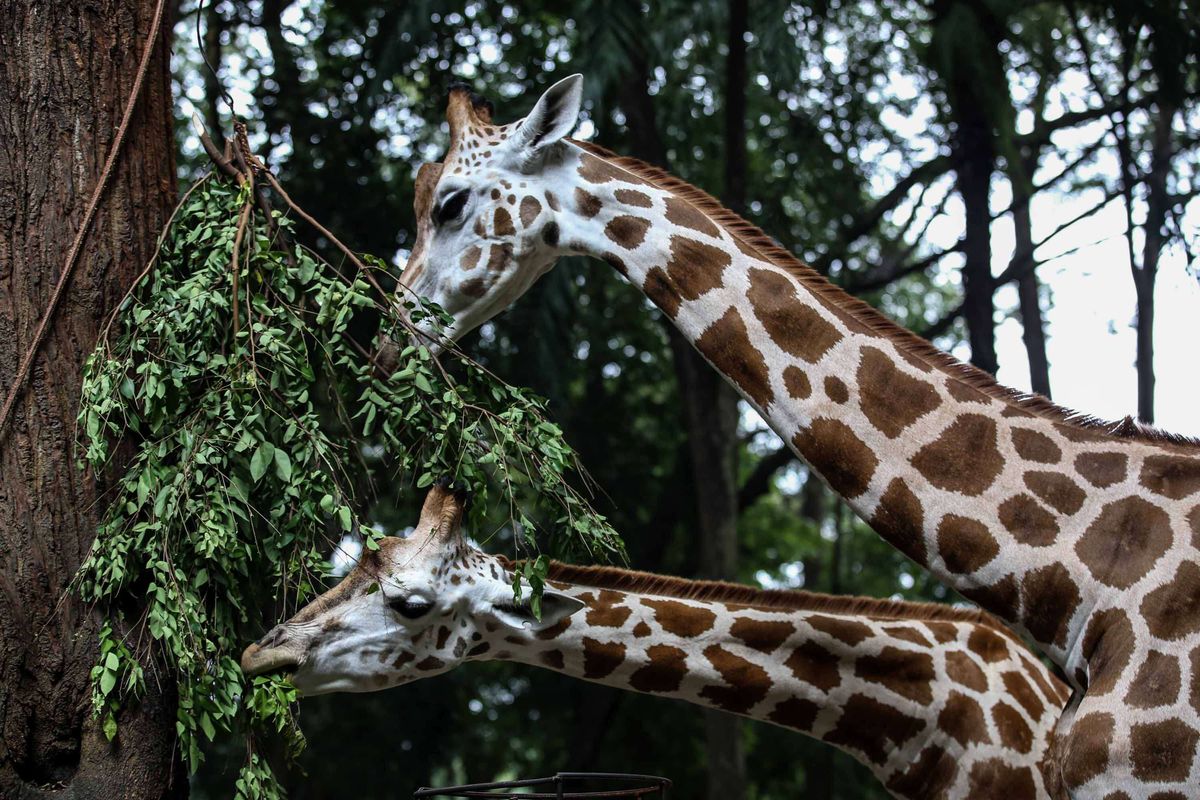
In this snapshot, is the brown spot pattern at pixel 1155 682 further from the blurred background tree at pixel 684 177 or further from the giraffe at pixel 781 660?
the blurred background tree at pixel 684 177

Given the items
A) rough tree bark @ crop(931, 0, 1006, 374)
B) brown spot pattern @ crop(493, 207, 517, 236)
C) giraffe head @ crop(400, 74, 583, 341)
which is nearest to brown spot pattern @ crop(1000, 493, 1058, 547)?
giraffe head @ crop(400, 74, 583, 341)

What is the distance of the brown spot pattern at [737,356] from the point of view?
4133 mm

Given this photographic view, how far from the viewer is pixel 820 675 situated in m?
4.67

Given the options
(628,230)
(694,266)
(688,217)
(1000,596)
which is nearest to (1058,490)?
(1000,596)

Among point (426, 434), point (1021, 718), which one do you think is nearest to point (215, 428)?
point (426, 434)

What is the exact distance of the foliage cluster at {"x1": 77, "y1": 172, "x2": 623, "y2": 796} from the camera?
3.38 m

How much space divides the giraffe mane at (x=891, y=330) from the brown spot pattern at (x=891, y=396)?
0.46 ft

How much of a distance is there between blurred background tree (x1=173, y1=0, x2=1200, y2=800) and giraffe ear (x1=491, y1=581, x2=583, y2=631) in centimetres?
378

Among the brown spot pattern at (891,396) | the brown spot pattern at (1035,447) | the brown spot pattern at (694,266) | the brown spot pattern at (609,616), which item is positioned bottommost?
the brown spot pattern at (609,616)

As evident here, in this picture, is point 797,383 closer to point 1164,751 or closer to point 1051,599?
point 1051,599

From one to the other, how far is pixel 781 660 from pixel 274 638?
1.92 metres

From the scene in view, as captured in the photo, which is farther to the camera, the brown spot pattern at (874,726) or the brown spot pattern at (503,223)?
the brown spot pattern at (874,726)

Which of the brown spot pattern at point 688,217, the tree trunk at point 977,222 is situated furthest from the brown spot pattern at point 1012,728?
the tree trunk at point 977,222

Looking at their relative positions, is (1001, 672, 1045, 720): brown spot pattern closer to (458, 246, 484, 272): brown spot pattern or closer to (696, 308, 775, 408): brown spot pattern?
(696, 308, 775, 408): brown spot pattern
